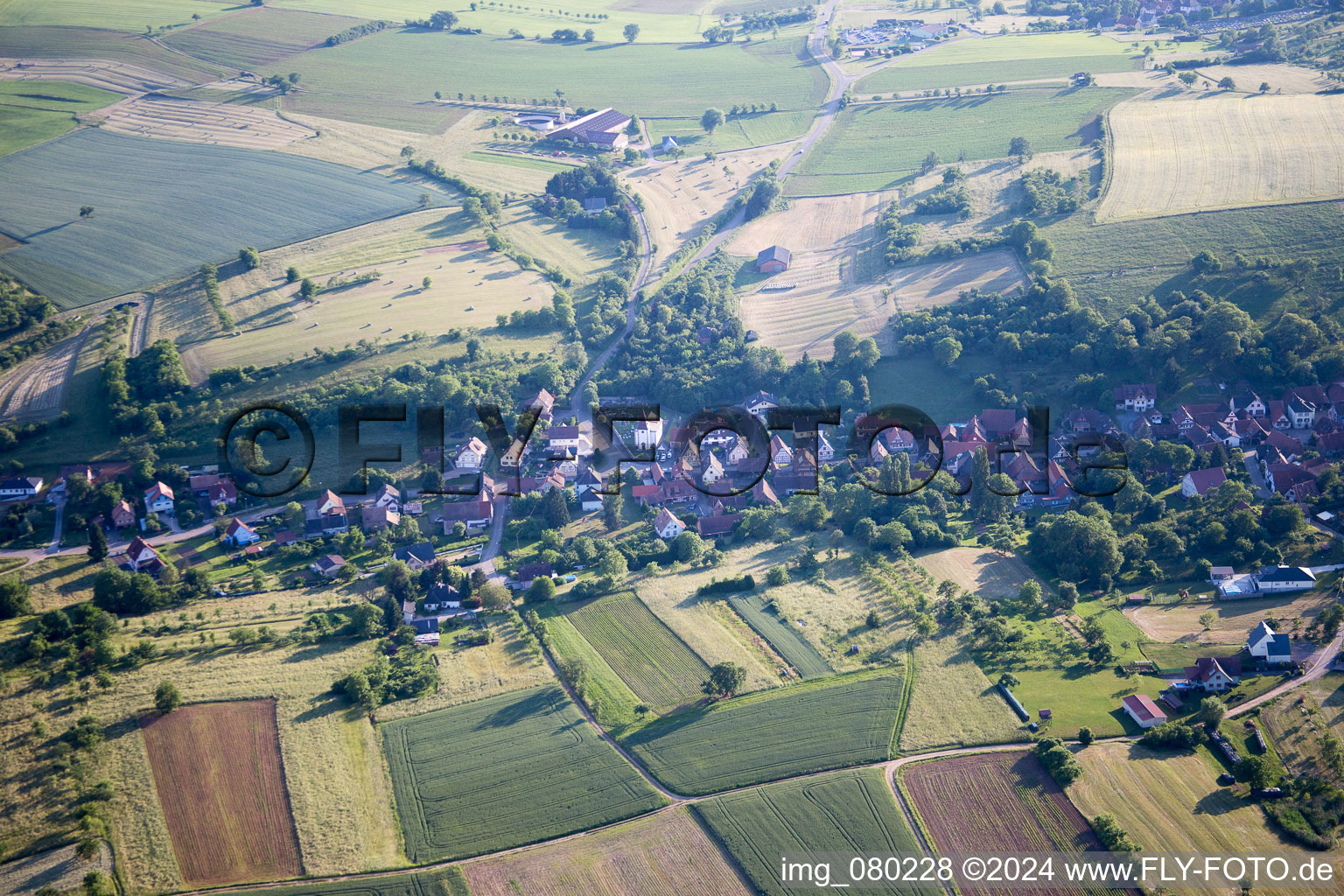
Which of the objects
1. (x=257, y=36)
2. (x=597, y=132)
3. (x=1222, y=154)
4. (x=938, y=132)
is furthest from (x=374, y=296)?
(x=1222, y=154)

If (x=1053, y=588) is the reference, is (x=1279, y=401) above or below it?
above

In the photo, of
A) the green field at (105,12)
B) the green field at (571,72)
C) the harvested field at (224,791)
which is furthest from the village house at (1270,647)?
the green field at (105,12)

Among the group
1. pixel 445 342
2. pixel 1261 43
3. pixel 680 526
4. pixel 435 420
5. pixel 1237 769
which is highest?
pixel 1261 43

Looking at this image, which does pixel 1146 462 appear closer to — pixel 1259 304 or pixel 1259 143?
pixel 1259 304

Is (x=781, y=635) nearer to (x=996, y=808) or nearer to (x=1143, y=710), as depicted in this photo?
(x=996, y=808)

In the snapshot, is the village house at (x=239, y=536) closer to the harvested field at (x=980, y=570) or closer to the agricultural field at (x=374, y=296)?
the agricultural field at (x=374, y=296)

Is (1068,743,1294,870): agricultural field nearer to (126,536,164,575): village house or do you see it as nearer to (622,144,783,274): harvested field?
(126,536,164,575): village house

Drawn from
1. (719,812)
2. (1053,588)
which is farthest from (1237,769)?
(719,812)

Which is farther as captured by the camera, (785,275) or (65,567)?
(785,275)
